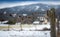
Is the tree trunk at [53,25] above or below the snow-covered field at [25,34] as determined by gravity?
above

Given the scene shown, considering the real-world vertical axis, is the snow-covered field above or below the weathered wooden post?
below

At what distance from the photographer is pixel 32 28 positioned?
4.43 ft

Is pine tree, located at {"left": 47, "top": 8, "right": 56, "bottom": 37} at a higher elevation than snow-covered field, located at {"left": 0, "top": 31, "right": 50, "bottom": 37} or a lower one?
higher

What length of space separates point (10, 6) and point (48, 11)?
1.55 ft

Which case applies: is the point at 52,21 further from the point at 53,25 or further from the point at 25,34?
the point at 25,34

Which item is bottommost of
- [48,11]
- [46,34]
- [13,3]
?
[46,34]

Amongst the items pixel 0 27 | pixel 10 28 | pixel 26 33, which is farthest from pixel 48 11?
pixel 0 27

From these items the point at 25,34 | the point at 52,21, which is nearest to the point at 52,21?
the point at 52,21

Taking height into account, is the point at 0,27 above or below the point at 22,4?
below

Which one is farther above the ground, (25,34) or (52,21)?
(52,21)

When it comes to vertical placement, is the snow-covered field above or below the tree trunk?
below

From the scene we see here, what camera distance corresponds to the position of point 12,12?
138 cm

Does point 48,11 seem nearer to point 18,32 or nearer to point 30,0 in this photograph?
point 30,0

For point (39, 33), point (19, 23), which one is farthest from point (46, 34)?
point (19, 23)
